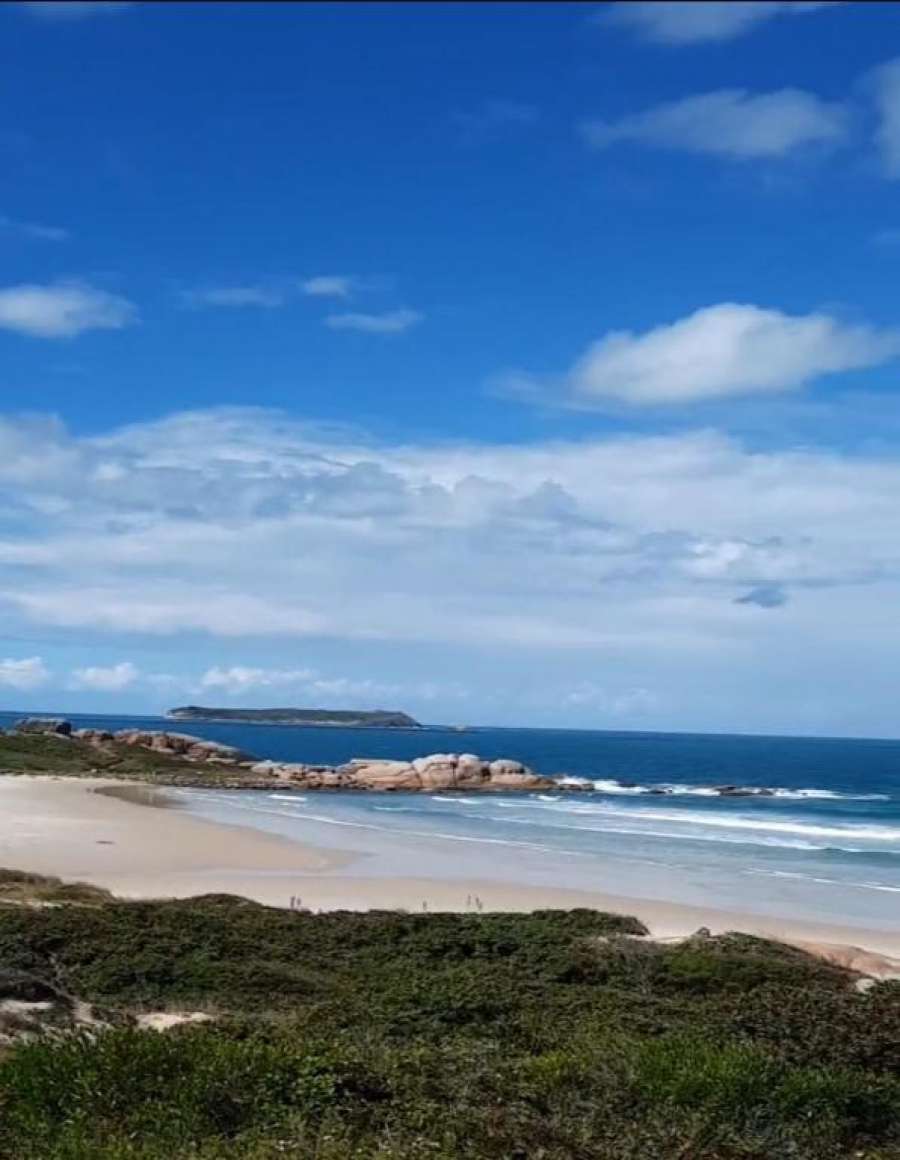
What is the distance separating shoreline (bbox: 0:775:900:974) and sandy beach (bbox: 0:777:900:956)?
3 cm

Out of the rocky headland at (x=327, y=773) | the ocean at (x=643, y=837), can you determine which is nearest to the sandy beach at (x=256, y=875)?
the ocean at (x=643, y=837)

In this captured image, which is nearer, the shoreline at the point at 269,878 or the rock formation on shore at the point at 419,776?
the shoreline at the point at 269,878

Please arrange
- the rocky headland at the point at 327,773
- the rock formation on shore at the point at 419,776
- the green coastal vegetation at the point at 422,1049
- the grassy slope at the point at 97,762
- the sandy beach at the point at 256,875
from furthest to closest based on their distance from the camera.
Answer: the rock formation on shore at the point at 419,776
the rocky headland at the point at 327,773
the grassy slope at the point at 97,762
the sandy beach at the point at 256,875
the green coastal vegetation at the point at 422,1049

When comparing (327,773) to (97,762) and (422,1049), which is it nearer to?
(97,762)

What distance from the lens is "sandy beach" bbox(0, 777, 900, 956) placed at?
26.3 meters

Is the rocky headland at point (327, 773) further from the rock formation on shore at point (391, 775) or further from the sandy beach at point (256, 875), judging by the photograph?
the sandy beach at point (256, 875)

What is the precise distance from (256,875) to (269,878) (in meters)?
0.82

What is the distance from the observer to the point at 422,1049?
9383 millimetres

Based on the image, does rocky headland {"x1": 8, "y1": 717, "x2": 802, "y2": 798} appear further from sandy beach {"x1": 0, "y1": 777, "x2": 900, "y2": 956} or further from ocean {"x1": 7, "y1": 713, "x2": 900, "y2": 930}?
sandy beach {"x1": 0, "y1": 777, "x2": 900, "y2": 956}

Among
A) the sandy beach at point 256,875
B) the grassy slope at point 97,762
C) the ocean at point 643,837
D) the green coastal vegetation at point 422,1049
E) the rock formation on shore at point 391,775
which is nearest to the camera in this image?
the green coastal vegetation at point 422,1049

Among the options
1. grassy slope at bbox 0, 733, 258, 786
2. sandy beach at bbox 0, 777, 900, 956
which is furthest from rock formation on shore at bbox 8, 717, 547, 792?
sandy beach at bbox 0, 777, 900, 956

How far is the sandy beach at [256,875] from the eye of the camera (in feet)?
86.2

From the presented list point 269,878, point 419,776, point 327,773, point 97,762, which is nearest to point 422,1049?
point 269,878

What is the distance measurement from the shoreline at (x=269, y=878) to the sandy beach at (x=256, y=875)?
0.03m
